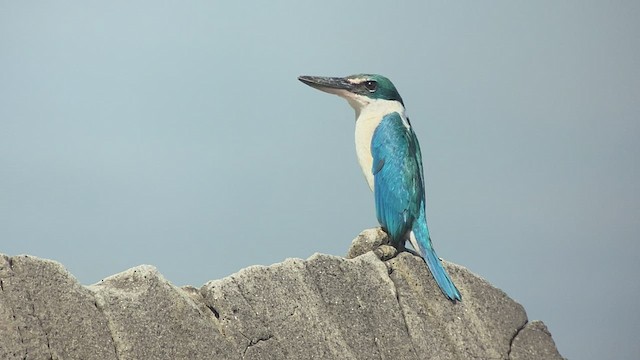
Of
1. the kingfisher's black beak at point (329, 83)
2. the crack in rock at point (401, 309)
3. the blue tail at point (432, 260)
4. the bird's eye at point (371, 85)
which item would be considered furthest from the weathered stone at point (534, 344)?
the kingfisher's black beak at point (329, 83)

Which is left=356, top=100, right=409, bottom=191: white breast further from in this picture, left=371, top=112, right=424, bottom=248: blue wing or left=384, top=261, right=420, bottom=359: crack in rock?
left=384, top=261, right=420, bottom=359: crack in rock

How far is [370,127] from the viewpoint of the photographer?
1104 centimetres

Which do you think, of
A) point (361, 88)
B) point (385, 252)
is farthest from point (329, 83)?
point (385, 252)

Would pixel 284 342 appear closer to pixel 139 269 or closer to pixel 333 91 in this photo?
pixel 139 269

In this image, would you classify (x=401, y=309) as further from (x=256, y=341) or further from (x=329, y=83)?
(x=329, y=83)

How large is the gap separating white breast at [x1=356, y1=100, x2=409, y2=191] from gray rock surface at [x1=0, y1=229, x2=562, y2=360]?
712 millimetres

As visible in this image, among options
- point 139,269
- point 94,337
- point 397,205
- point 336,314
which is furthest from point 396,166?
point 94,337

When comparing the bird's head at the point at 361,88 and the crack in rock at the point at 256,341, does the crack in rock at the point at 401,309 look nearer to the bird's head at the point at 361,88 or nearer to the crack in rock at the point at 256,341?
the crack in rock at the point at 256,341

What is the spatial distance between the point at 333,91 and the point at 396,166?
1.13 meters

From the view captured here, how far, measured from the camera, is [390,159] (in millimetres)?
10789

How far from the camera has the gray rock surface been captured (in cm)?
842

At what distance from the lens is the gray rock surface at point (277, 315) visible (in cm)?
842

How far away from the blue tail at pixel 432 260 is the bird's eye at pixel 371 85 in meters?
1.40

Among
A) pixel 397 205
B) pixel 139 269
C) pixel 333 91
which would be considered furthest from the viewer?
pixel 333 91
